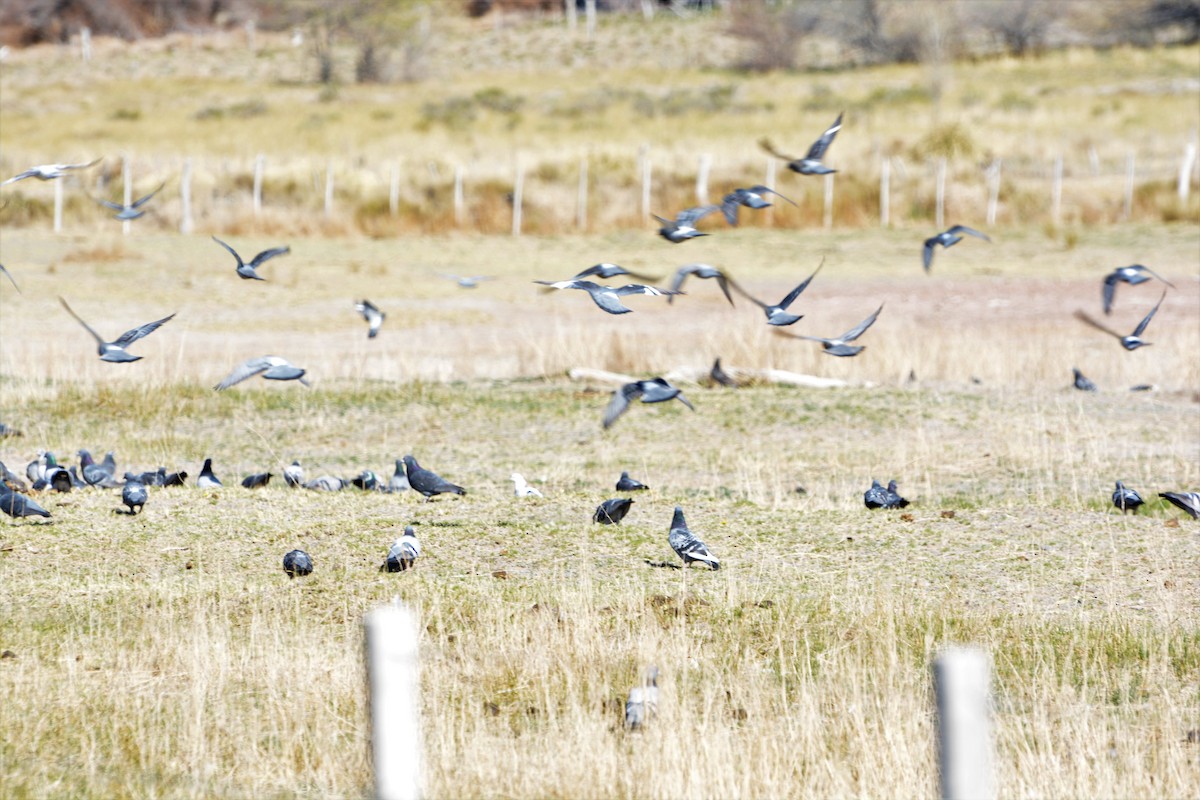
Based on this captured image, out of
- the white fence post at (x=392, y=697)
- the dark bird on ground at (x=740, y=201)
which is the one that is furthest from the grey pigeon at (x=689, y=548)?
the white fence post at (x=392, y=697)

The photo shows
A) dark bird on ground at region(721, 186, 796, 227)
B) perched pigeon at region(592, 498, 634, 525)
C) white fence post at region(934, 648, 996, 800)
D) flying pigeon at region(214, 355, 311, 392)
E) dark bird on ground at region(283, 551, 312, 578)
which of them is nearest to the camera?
white fence post at region(934, 648, 996, 800)

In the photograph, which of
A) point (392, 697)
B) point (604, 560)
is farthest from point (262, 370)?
point (392, 697)

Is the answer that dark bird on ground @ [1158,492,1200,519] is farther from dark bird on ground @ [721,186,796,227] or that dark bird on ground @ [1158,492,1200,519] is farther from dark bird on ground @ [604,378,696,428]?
dark bird on ground @ [604,378,696,428]

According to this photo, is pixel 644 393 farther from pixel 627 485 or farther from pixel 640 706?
pixel 627 485

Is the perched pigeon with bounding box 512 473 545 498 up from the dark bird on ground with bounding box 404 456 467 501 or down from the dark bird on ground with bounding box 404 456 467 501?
down

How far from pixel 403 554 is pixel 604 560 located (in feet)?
4.27

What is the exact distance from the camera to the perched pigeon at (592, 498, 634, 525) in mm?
10547

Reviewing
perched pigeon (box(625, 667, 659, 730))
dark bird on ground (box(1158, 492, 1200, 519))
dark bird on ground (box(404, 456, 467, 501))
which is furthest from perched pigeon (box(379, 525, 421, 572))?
dark bird on ground (box(1158, 492, 1200, 519))

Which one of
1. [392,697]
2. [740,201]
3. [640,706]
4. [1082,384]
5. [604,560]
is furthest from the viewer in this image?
[1082,384]

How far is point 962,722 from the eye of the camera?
353 centimetres

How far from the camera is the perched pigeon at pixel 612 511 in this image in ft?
34.6

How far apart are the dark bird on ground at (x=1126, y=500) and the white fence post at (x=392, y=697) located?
8300mm

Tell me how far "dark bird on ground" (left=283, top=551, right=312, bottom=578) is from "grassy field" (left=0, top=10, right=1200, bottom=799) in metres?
0.15

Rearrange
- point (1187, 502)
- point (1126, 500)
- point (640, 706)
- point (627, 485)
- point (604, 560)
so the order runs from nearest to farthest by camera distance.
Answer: point (640, 706)
point (604, 560)
point (1187, 502)
point (1126, 500)
point (627, 485)
